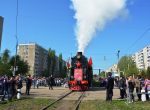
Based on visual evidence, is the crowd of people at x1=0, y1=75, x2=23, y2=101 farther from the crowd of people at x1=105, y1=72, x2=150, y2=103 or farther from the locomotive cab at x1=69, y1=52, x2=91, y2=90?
the locomotive cab at x1=69, y1=52, x2=91, y2=90

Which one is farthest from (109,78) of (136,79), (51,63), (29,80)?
(51,63)

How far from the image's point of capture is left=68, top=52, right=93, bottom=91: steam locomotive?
40.1 m

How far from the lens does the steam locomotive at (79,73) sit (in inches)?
1577

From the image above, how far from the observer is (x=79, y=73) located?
40.5 meters

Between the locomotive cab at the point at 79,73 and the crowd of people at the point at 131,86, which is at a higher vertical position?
the locomotive cab at the point at 79,73

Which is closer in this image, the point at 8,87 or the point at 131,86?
the point at 131,86

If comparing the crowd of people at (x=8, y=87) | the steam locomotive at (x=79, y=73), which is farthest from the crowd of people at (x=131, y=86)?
the steam locomotive at (x=79, y=73)

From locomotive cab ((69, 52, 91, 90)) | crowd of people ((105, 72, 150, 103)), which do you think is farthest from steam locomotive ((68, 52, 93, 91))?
crowd of people ((105, 72, 150, 103))

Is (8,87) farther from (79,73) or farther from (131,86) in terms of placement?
(79,73)

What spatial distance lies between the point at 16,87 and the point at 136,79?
380 inches

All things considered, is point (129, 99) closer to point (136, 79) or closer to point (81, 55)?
point (136, 79)

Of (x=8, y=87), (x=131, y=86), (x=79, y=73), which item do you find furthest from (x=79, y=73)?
(x=131, y=86)

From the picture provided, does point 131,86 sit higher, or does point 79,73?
point 79,73

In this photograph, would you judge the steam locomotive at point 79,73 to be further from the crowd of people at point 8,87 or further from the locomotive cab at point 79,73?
the crowd of people at point 8,87
